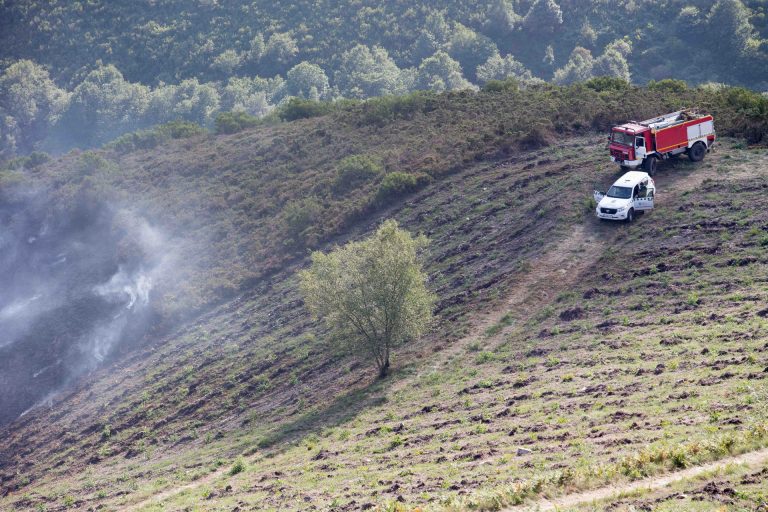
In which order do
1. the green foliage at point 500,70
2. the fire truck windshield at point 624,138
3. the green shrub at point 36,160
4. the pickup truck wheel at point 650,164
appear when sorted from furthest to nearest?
the green foliage at point 500,70
the green shrub at point 36,160
the pickup truck wheel at point 650,164
the fire truck windshield at point 624,138

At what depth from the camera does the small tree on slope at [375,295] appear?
37.5 meters

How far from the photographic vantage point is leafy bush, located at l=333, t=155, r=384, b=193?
63656mm

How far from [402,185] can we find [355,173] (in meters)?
6.35

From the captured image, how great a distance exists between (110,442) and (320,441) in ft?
51.9

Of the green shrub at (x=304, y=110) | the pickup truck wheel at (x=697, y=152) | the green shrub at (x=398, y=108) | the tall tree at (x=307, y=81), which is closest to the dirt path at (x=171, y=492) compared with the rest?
the pickup truck wheel at (x=697, y=152)

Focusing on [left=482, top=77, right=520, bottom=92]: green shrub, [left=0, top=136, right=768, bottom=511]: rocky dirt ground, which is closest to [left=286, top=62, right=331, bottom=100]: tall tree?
[left=482, top=77, right=520, bottom=92]: green shrub

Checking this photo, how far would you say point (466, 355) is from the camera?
36.8m

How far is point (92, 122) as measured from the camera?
155625 millimetres

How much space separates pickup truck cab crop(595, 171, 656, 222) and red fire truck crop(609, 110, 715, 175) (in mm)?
2448

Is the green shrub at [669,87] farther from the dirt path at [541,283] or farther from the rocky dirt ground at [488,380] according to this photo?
the dirt path at [541,283]

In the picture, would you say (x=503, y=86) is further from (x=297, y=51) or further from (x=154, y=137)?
(x=297, y=51)

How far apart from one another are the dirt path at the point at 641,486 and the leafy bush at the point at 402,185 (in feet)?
131

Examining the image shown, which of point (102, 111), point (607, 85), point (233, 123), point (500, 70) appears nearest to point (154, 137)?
point (233, 123)

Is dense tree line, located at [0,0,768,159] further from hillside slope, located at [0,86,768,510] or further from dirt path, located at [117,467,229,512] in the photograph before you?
dirt path, located at [117,467,229,512]
